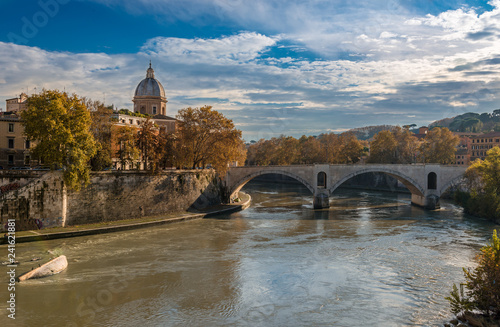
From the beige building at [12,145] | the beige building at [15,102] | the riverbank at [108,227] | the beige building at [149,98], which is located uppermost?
the beige building at [149,98]

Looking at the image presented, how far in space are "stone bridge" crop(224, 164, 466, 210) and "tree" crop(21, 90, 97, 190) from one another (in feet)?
57.5

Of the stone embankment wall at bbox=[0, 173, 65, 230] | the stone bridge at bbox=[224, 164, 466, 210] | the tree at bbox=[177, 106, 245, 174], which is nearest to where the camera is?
the stone embankment wall at bbox=[0, 173, 65, 230]

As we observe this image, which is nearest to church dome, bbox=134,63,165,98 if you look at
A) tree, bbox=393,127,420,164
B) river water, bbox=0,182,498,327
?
river water, bbox=0,182,498,327

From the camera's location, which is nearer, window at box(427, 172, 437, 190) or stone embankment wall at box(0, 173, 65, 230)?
stone embankment wall at box(0, 173, 65, 230)

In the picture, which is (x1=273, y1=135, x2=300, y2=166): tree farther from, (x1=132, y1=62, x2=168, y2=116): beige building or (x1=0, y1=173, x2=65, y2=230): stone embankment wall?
(x1=0, y1=173, x2=65, y2=230): stone embankment wall

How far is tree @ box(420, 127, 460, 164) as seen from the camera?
171 ft

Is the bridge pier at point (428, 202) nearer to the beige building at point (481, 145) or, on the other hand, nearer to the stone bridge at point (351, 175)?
the stone bridge at point (351, 175)

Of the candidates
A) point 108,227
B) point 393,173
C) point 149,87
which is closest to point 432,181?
point 393,173

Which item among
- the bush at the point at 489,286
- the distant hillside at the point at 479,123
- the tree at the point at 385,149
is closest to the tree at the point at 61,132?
the bush at the point at 489,286

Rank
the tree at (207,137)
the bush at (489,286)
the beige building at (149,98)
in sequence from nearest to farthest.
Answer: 1. the bush at (489,286)
2. the tree at (207,137)
3. the beige building at (149,98)

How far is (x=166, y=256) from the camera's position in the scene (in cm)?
1858

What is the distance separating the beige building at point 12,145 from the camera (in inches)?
1070

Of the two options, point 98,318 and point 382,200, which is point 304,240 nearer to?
point 98,318

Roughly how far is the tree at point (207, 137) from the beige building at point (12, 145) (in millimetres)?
11318
